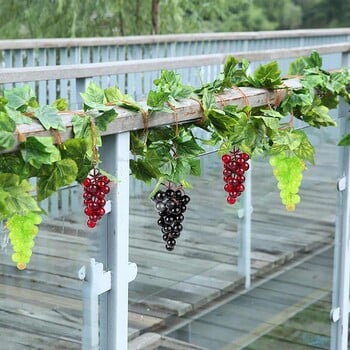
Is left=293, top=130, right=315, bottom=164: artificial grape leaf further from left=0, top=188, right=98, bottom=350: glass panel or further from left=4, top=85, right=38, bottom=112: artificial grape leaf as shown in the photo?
left=4, top=85, right=38, bottom=112: artificial grape leaf

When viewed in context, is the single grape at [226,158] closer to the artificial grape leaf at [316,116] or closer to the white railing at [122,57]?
the artificial grape leaf at [316,116]

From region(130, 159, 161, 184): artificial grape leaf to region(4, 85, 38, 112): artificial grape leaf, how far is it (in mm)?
415

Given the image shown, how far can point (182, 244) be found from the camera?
3.03 meters

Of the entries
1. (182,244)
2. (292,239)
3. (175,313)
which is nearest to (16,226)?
(182,244)

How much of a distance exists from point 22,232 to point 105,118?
278 mm

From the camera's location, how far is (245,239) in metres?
4.14

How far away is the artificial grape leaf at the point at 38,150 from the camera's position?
1.73 meters

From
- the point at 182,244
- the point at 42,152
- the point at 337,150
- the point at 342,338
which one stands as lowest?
the point at 342,338

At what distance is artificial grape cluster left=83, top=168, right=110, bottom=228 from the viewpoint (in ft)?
6.34

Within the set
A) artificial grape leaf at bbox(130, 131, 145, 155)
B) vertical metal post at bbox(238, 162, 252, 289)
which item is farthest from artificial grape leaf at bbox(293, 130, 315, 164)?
vertical metal post at bbox(238, 162, 252, 289)

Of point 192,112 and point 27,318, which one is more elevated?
point 192,112

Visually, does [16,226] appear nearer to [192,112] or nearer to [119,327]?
[119,327]

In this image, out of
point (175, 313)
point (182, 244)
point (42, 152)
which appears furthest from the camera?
point (175, 313)

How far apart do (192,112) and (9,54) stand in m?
3.24
